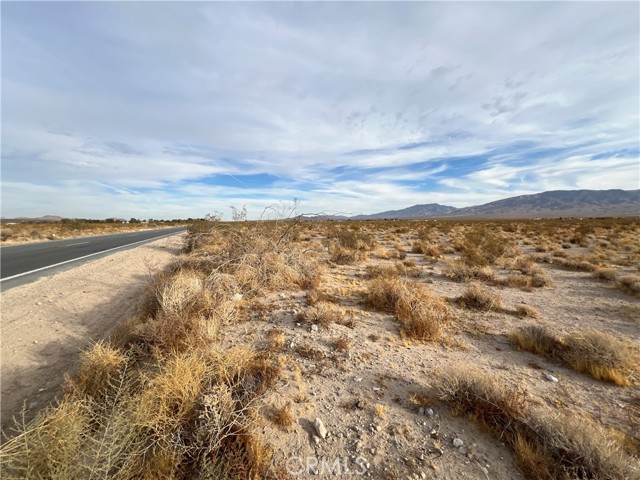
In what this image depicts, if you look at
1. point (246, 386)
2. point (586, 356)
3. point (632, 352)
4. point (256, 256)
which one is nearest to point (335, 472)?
point (246, 386)

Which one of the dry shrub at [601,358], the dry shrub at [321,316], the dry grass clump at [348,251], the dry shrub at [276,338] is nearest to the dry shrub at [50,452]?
the dry shrub at [276,338]

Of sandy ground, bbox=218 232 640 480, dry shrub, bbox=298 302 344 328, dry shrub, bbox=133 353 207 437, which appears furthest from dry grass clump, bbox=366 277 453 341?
dry shrub, bbox=133 353 207 437

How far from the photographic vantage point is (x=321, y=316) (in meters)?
4.84

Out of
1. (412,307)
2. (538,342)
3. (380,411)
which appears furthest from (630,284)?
(380,411)

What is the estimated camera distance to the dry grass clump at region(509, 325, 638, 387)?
3559 millimetres

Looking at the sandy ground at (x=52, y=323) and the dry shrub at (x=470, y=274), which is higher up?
the dry shrub at (x=470, y=274)

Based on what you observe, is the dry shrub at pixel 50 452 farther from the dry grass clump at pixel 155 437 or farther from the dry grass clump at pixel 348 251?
the dry grass clump at pixel 348 251

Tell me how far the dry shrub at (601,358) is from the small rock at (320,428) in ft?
11.9

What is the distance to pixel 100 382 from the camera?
3174 millimetres

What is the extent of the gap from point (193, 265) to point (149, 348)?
4039 millimetres

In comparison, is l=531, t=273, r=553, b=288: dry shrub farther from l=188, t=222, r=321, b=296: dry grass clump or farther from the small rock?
the small rock

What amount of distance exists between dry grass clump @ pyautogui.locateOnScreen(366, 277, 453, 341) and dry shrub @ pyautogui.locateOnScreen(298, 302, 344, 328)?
42.3 inches

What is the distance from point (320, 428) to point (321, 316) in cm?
223

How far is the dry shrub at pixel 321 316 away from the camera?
15.8 feet
